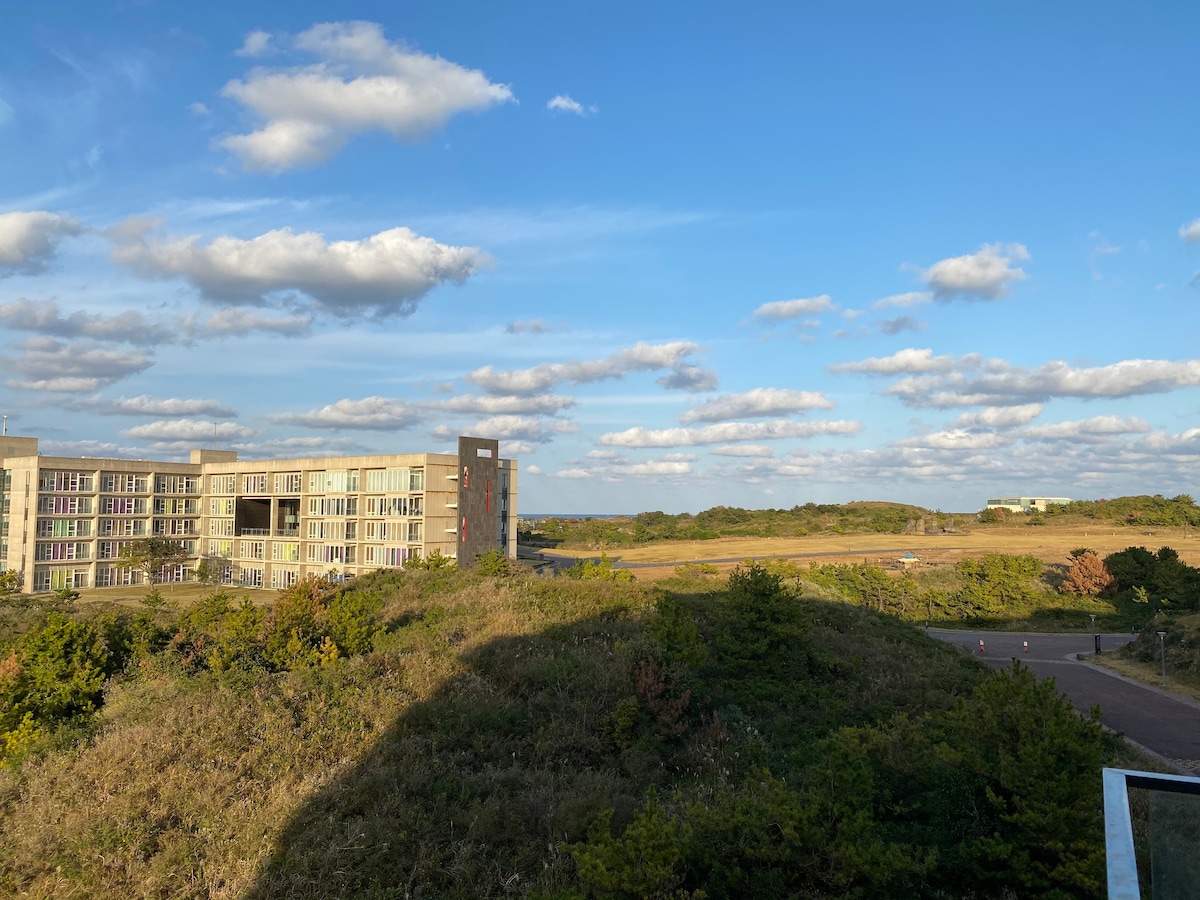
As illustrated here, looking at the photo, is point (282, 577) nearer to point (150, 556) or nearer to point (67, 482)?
point (150, 556)

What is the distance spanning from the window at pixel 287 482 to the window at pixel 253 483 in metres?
2.25

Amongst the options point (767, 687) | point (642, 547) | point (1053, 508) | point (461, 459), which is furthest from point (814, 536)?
point (767, 687)

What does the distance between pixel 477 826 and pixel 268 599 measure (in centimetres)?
4718

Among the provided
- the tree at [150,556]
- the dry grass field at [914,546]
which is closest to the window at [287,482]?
the tree at [150,556]

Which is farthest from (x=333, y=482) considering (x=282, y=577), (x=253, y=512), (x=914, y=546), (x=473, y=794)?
(x=914, y=546)

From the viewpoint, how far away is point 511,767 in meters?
13.5

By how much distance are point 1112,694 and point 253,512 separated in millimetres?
67456

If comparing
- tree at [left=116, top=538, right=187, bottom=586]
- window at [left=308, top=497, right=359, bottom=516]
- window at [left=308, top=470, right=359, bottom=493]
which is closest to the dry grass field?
window at [left=308, top=497, right=359, bottom=516]

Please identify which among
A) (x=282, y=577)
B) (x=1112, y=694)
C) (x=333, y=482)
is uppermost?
(x=333, y=482)

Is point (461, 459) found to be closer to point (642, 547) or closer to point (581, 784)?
point (581, 784)

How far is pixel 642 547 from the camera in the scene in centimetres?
10625

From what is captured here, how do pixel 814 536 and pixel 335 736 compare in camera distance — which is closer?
pixel 335 736

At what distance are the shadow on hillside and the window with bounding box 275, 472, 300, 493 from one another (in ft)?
158

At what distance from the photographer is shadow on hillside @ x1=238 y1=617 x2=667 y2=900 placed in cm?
996
